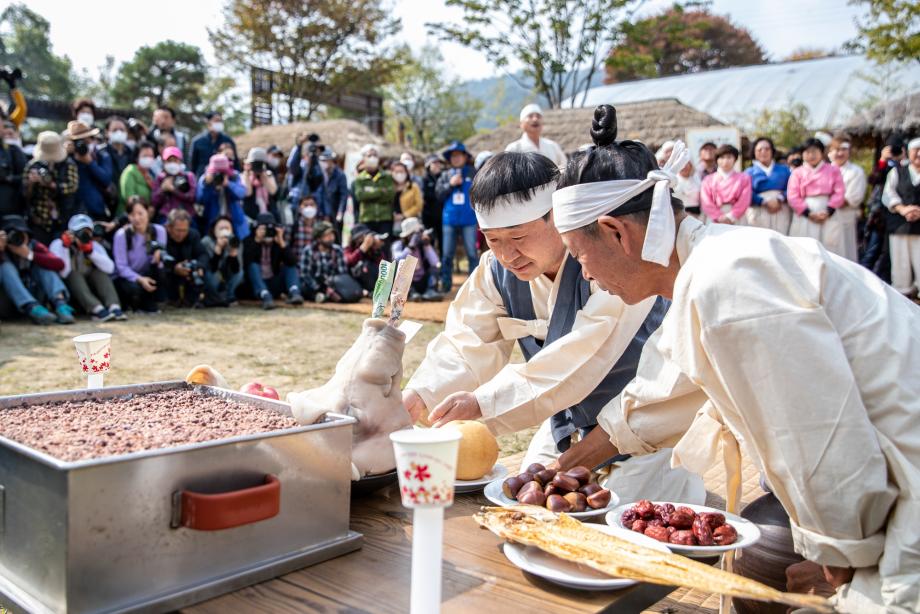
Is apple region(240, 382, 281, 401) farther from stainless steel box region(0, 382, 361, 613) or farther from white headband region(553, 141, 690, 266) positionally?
white headband region(553, 141, 690, 266)

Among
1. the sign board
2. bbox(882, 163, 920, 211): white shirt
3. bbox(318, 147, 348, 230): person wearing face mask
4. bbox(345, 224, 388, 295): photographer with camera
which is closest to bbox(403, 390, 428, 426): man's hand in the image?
bbox(345, 224, 388, 295): photographer with camera

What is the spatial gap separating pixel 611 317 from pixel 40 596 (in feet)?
6.46

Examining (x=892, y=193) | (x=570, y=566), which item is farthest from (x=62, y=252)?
(x=892, y=193)

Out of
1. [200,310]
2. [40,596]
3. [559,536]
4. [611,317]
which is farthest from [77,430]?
[200,310]

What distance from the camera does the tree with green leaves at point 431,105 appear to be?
120 feet

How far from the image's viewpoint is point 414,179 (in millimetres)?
12844

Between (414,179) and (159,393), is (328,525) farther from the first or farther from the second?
(414,179)

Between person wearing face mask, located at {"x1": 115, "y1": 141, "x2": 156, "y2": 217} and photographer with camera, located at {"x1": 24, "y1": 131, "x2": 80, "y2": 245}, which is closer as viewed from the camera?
photographer with camera, located at {"x1": 24, "y1": 131, "x2": 80, "y2": 245}

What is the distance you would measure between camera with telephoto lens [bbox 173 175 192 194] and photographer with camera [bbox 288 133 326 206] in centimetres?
202

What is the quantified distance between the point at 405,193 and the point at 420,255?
4.45 ft

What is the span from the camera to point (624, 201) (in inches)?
72.9

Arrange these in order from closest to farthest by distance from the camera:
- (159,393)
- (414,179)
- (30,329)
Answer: (159,393) → (30,329) → (414,179)

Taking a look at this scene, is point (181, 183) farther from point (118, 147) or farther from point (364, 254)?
point (364, 254)

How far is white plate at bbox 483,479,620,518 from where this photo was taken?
1764 millimetres
